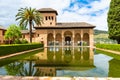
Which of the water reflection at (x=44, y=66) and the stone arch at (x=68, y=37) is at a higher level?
the stone arch at (x=68, y=37)

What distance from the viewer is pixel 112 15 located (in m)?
35.7

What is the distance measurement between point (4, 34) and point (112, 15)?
2994 cm

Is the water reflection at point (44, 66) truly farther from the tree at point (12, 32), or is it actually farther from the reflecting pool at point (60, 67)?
the tree at point (12, 32)

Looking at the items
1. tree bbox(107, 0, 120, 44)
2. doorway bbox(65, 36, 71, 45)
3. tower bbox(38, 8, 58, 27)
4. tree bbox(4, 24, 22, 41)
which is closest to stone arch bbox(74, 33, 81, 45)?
doorway bbox(65, 36, 71, 45)

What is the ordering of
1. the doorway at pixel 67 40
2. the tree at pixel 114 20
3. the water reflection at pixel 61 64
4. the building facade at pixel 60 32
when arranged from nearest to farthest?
the water reflection at pixel 61 64 < the tree at pixel 114 20 < the building facade at pixel 60 32 < the doorway at pixel 67 40

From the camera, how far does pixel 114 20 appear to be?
35.1 m

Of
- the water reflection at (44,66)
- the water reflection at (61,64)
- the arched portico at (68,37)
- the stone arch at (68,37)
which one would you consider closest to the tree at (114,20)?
the arched portico at (68,37)

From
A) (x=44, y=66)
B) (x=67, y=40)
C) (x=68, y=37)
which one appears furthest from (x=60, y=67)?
(x=67, y=40)

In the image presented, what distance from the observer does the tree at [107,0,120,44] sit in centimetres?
3417

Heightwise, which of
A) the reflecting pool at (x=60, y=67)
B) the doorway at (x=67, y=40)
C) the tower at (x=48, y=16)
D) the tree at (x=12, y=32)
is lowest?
the reflecting pool at (x=60, y=67)

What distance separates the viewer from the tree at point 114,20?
34175 mm

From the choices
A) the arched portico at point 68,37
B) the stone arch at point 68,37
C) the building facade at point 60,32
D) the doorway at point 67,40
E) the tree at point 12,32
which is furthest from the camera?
the doorway at point 67,40

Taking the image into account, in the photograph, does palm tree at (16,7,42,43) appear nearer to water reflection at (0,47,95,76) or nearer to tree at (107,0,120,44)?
tree at (107,0,120,44)

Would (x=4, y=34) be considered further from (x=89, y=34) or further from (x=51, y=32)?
(x=89, y=34)
